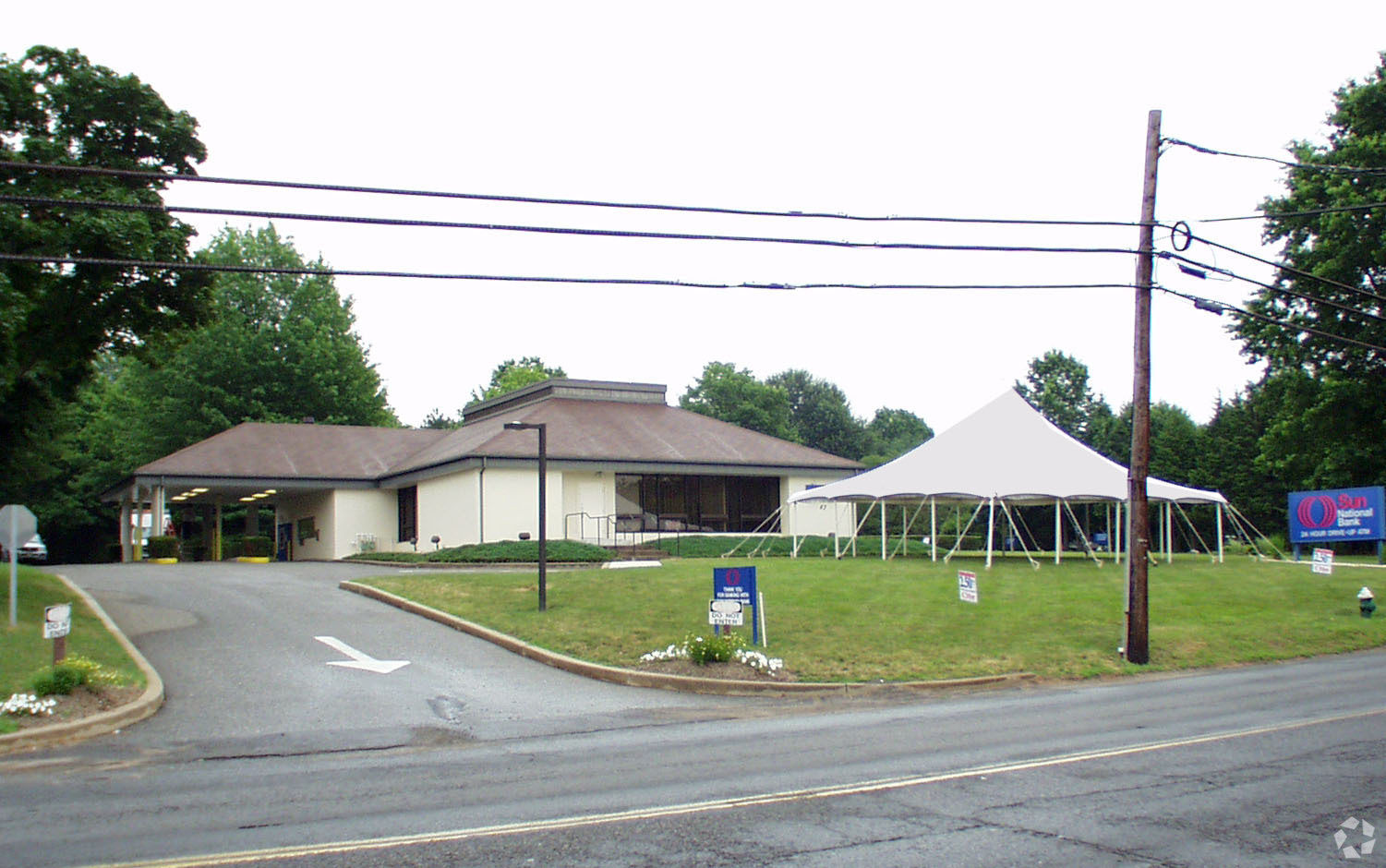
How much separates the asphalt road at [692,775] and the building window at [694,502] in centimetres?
2200

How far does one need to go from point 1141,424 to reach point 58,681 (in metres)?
14.7

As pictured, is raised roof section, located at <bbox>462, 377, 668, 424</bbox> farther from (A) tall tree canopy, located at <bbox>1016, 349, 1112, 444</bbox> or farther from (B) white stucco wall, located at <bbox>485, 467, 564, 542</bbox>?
(A) tall tree canopy, located at <bbox>1016, 349, 1112, 444</bbox>

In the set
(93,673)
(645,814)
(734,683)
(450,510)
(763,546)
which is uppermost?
(450,510)

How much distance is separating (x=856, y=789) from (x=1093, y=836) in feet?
6.31

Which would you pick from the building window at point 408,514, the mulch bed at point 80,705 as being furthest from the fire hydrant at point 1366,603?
the building window at point 408,514

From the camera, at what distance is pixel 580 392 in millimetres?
44719

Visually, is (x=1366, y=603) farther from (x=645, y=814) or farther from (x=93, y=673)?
(x=93, y=673)

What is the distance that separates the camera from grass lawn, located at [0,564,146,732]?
1331cm

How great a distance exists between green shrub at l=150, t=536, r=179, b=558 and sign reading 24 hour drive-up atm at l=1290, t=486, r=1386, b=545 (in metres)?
35.5

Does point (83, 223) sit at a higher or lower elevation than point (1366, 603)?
higher

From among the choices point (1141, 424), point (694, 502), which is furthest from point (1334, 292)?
point (694, 502)

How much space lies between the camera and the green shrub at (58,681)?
12.3 metres

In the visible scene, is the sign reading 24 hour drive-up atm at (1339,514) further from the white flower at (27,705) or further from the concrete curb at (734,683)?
the white flower at (27,705)

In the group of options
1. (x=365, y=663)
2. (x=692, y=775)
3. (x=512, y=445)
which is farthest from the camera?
(x=512, y=445)
